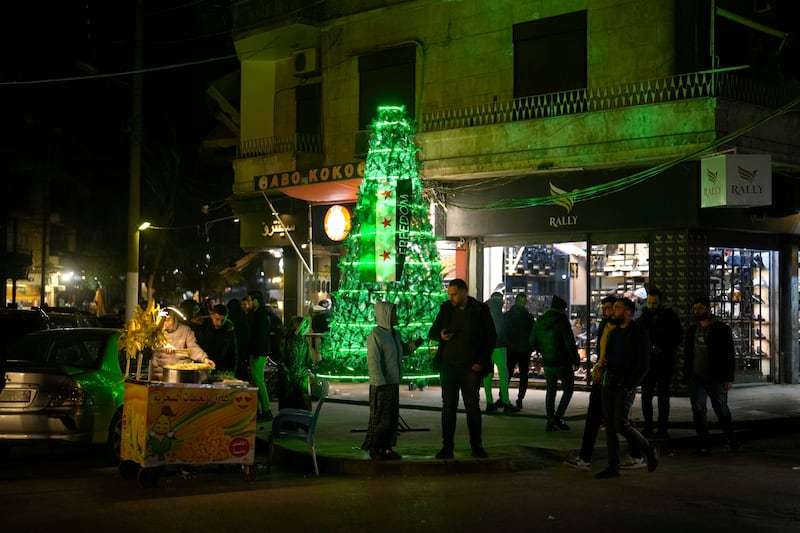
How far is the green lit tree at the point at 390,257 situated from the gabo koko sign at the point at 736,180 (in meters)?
5.11

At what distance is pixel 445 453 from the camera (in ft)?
35.4

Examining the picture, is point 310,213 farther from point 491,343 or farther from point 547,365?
point 491,343

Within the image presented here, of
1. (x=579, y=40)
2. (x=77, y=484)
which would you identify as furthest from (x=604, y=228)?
(x=77, y=484)

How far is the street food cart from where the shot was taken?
912 cm

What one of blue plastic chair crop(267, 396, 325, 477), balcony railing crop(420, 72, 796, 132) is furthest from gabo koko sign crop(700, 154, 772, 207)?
blue plastic chair crop(267, 396, 325, 477)

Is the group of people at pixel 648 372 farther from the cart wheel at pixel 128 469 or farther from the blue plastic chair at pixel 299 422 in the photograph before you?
the cart wheel at pixel 128 469

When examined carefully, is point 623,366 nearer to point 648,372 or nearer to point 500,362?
point 648,372

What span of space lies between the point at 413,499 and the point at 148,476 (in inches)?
108

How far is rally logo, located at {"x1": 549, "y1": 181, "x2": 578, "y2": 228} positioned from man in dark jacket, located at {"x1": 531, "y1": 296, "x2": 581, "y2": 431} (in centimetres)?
553

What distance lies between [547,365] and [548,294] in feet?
22.0

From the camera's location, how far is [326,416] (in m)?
15.0

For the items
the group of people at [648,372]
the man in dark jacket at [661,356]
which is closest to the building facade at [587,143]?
the man in dark jacket at [661,356]

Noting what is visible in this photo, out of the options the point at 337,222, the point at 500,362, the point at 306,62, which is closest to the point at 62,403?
the point at 500,362

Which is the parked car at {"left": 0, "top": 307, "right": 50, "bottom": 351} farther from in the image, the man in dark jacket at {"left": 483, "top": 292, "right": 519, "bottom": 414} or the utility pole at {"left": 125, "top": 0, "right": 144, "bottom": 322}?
the man in dark jacket at {"left": 483, "top": 292, "right": 519, "bottom": 414}
